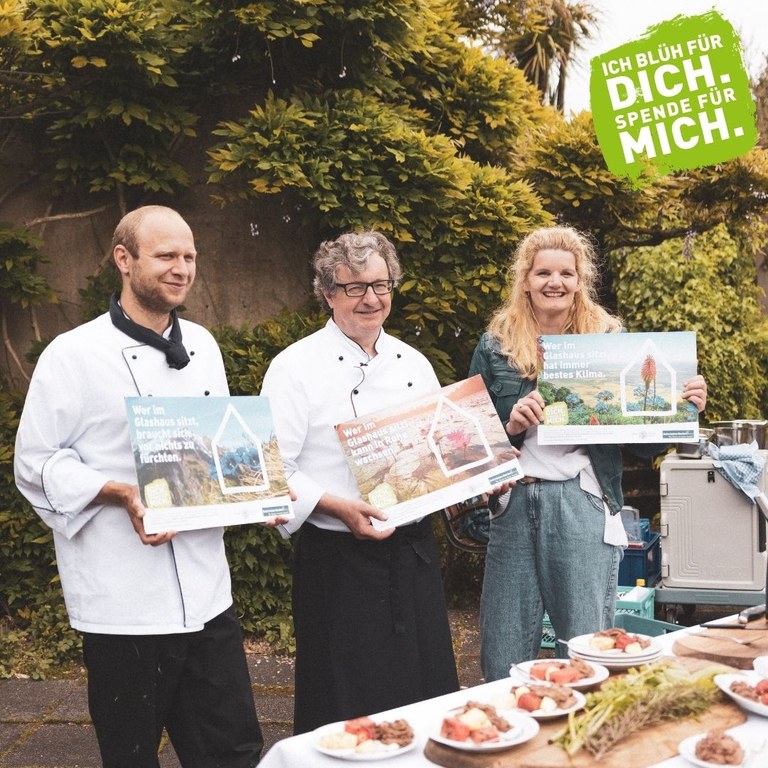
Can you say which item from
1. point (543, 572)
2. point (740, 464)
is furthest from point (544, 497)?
point (740, 464)

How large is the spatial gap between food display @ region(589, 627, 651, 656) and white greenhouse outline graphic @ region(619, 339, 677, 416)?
0.77 m

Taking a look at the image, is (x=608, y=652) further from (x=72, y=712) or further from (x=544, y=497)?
(x=72, y=712)

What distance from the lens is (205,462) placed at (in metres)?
2.38

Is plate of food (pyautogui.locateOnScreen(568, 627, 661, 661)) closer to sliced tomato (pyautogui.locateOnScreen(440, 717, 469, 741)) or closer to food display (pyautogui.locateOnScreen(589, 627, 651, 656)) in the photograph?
food display (pyautogui.locateOnScreen(589, 627, 651, 656))

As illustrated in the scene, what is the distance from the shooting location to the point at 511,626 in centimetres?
301

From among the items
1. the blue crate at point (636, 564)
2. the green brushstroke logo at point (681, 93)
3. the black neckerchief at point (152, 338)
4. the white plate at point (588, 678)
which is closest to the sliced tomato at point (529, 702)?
the white plate at point (588, 678)

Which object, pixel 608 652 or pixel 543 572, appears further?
pixel 543 572

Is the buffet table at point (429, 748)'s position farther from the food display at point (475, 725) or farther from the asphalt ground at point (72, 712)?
the asphalt ground at point (72, 712)

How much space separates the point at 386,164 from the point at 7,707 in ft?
11.6

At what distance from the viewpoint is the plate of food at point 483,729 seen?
1.77m

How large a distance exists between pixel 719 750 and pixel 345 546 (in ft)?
4.19

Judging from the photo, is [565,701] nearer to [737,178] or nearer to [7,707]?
[7,707]

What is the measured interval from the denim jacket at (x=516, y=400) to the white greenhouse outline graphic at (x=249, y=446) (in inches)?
34.7

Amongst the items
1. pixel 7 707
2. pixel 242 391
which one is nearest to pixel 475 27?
pixel 242 391
